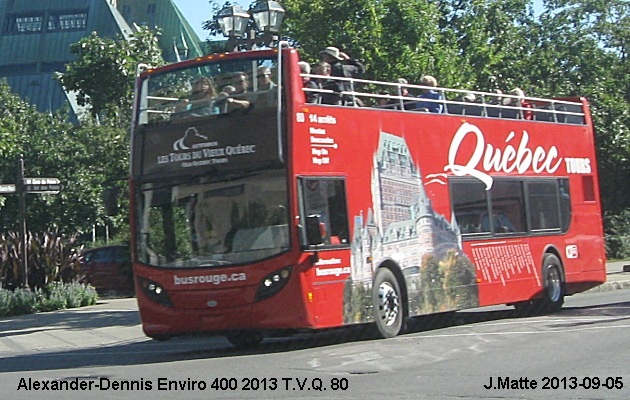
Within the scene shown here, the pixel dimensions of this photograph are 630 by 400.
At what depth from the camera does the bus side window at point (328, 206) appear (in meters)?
14.0

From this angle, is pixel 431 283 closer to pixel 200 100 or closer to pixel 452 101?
pixel 452 101

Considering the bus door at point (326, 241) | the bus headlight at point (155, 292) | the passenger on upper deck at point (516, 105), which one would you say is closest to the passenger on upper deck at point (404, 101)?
the bus door at point (326, 241)

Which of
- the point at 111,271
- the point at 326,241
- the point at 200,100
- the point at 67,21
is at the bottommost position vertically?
the point at 326,241

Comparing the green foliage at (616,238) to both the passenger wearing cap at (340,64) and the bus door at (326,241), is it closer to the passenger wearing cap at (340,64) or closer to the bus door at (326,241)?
the passenger wearing cap at (340,64)

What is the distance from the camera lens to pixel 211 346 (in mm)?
17016

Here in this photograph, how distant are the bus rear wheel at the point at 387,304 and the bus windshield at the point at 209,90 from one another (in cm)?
301

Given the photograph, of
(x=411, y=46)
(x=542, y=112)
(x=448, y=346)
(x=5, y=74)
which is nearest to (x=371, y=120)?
(x=448, y=346)

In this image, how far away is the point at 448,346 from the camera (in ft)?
45.6

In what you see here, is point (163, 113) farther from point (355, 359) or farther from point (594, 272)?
point (594, 272)

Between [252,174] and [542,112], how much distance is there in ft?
25.6

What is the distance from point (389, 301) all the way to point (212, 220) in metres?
2.84

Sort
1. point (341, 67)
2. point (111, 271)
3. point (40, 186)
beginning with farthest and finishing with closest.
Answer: point (111, 271) < point (40, 186) < point (341, 67)

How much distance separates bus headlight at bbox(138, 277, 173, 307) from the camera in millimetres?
14453

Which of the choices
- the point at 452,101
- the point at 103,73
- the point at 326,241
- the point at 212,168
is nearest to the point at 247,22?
the point at 452,101
